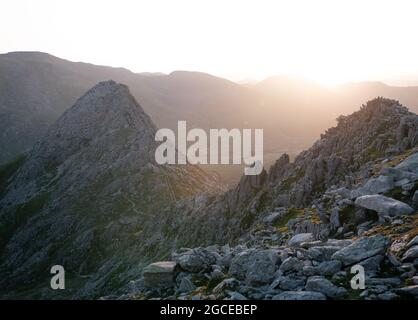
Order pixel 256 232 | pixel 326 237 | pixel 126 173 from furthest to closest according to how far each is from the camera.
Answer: pixel 126 173 < pixel 256 232 < pixel 326 237

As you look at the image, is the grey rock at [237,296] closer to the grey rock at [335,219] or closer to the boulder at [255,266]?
the boulder at [255,266]

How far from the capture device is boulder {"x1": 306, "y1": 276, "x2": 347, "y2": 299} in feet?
72.3

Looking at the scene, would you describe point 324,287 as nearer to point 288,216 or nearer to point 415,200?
point 415,200

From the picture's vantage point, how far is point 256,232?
48781 mm

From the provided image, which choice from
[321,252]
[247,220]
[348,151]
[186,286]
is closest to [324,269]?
[321,252]

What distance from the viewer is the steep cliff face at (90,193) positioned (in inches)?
4190

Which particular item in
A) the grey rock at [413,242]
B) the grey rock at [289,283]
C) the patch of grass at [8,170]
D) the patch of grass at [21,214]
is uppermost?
the grey rock at [413,242]

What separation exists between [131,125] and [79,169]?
73.0 ft

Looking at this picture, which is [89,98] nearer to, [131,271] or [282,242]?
[131,271]

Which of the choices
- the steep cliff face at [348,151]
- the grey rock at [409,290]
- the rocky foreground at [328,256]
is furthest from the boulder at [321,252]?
the steep cliff face at [348,151]

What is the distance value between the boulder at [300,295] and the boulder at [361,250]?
3.41m

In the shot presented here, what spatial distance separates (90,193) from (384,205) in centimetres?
10957
